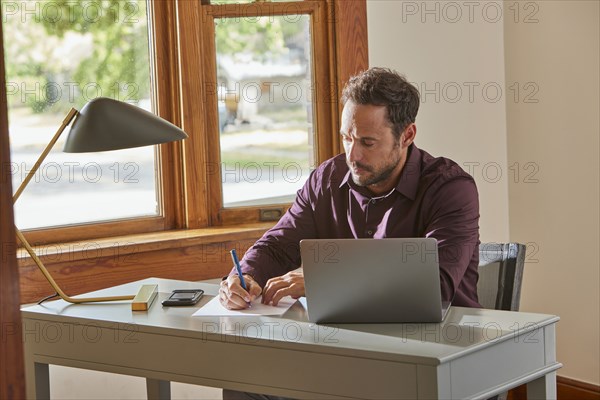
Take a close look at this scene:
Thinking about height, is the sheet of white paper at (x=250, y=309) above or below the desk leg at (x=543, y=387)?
above

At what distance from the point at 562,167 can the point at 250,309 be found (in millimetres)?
1759

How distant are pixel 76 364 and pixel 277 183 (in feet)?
4.76

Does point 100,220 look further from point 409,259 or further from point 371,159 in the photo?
point 409,259

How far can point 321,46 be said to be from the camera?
11.6 feet

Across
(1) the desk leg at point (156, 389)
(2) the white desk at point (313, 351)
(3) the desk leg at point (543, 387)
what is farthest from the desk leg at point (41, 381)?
(3) the desk leg at point (543, 387)

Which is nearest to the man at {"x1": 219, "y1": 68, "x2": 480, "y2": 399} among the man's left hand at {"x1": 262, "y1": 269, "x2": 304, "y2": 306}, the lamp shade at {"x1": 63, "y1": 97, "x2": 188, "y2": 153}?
the man's left hand at {"x1": 262, "y1": 269, "x2": 304, "y2": 306}

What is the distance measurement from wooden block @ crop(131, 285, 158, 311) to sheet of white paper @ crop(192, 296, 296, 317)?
15 cm

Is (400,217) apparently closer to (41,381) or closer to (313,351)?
(313,351)

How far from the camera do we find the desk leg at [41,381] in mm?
2420

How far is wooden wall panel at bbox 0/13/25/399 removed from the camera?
861 mm

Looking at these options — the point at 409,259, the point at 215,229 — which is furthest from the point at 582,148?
the point at 409,259

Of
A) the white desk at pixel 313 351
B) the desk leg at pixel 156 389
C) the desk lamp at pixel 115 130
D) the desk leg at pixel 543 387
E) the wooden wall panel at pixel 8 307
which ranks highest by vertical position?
the desk lamp at pixel 115 130

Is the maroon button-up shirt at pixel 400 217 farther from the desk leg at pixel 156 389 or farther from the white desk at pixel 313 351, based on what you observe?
the desk leg at pixel 156 389

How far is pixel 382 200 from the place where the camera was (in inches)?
101
